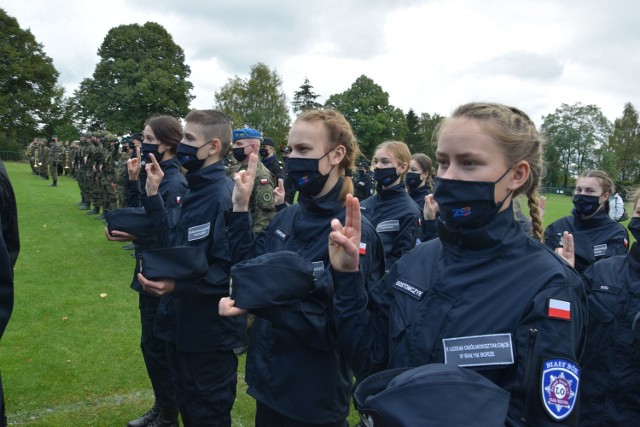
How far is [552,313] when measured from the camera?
154 centimetres

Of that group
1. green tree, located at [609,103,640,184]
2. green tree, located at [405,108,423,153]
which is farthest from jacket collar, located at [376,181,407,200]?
green tree, located at [609,103,640,184]

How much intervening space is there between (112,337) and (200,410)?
3642mm

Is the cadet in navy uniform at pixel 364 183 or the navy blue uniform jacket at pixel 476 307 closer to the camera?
the navy blue uniform jacket at pixel 476 307

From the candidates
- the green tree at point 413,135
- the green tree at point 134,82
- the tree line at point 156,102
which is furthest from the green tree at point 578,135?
the green tree at point 134,82

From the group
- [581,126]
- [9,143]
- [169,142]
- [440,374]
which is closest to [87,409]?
[169,142]

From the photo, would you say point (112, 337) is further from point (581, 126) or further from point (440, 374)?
point (581, 126)

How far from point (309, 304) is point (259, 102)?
5881 centimetres

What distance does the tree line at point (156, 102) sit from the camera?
44.1 metres

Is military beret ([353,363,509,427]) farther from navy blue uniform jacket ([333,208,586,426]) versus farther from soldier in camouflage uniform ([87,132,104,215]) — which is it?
soldier in camouflage uniform ([87,132,104,215])

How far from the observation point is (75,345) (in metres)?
6.15

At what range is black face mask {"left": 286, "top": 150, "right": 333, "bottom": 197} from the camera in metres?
3.00

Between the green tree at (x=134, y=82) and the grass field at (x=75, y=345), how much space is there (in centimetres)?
3821

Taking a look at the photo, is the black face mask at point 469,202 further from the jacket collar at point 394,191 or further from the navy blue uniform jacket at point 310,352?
the jacket collar at point 394,191

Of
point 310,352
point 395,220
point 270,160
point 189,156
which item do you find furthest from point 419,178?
point 310,352
